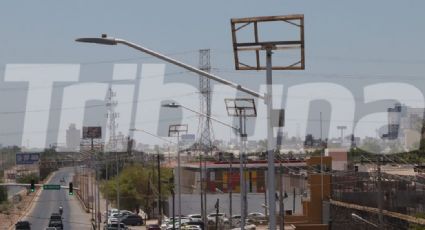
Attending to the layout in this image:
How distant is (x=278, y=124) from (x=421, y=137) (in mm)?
67345

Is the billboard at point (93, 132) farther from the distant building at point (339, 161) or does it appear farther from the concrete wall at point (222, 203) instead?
the distant building at point (339, 161)

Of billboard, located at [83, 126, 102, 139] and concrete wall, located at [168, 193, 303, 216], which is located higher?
billboard, located at [83, 126, 102, 139]

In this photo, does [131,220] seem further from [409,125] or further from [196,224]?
[409,125]

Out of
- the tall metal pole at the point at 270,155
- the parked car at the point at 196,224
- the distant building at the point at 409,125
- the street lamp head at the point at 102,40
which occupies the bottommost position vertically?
the parked car at the point at 196,224

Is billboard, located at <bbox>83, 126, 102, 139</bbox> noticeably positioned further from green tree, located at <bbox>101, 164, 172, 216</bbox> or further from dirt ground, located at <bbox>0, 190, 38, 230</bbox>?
green tree, located at <bbox>101, 164, 172, 216</bbox>

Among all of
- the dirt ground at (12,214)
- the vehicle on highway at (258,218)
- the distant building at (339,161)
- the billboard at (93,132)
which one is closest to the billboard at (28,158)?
the dirt ground at (12,214)

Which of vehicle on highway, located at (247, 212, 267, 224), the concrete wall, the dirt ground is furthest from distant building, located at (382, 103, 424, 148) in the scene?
the dirt ground

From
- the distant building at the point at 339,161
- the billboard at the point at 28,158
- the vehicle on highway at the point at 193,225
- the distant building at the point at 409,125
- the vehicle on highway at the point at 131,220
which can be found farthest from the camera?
the distant building at the point at 409,125

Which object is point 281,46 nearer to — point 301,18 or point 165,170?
point 301,18

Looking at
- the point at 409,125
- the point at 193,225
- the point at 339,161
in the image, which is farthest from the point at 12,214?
the point at 409,125

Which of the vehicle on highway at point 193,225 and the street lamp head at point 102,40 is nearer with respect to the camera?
the street lamp head at point 102,40

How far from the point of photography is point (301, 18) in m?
15.7

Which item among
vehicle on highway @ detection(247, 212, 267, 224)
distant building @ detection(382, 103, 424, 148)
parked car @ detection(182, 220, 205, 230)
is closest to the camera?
parked car @ detection(182, 220, 205, 230)

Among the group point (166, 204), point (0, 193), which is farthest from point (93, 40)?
point (0, 193)
